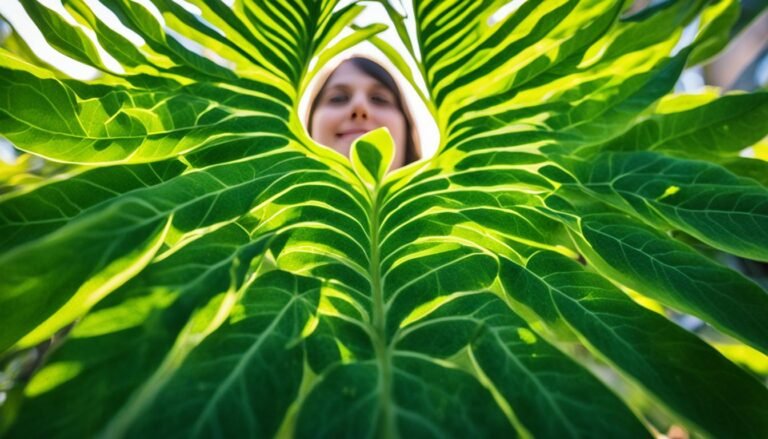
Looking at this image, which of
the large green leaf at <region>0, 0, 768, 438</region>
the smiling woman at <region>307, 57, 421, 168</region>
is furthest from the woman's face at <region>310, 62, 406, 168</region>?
the large green leaf at <region>0, 0, 768, 438</region>

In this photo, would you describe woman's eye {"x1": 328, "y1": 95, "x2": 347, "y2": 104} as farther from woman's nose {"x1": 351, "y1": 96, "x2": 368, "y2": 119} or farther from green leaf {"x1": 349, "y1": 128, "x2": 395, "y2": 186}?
green leaf {"x1": 349, "y1": 128, "x2": 395, "y2": 186}

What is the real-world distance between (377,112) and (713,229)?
3.04 ft

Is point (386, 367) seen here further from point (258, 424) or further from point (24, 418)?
point (24, 418)

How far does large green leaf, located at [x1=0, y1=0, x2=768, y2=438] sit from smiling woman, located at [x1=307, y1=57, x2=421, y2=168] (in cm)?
53

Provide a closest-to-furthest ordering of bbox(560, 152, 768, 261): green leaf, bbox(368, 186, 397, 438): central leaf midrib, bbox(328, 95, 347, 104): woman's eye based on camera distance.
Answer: bbox(368, 186, 397, 438): central leaf midrib → bbox(560, 152, 768, 261): green leaf → bbox(328, 95, 347, 104): woman's eye

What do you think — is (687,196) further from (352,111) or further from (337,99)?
(337,99)

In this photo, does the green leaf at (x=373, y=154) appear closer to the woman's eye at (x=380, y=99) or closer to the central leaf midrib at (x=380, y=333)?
the central leaf midrib at (x=380, y=333)

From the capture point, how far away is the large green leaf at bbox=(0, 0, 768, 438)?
0.40m

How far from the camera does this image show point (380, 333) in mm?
509

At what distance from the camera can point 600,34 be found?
0.71 meters

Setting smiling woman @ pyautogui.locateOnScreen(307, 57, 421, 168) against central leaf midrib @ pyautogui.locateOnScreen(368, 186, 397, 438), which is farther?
smiling woman @ pyautogui.locateOnScreen(307, 57, 421, 168)

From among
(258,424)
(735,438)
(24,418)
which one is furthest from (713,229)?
(24,418)

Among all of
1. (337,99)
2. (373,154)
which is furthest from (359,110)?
(373,154)

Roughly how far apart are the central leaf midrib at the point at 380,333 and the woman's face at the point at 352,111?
1.95 feet
